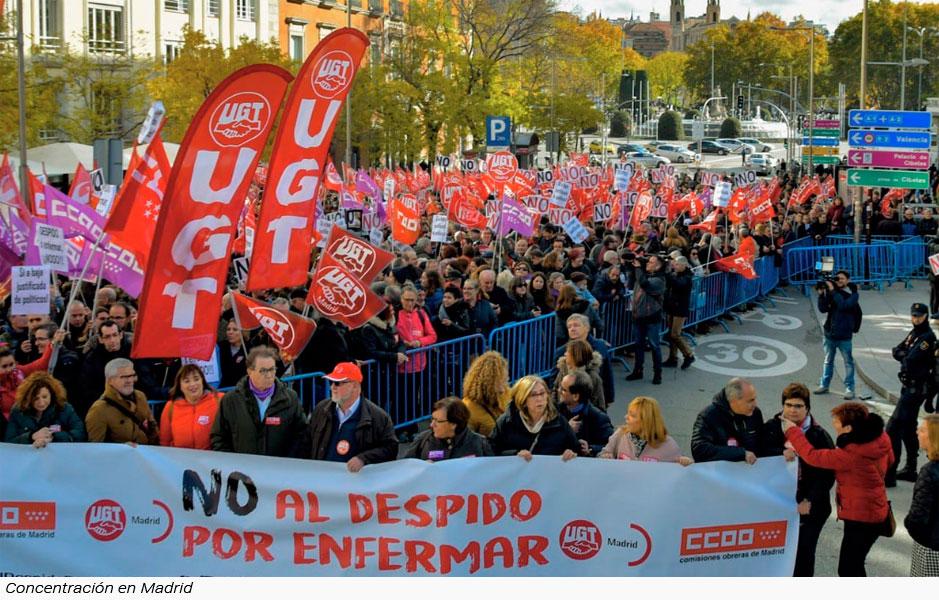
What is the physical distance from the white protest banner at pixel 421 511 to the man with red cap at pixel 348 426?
482 millimetres

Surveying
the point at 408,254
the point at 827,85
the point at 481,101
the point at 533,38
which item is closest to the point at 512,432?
the point at 408,254

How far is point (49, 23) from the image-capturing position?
135 ft

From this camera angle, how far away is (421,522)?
23.0 ft

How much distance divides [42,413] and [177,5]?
4252 centimetres

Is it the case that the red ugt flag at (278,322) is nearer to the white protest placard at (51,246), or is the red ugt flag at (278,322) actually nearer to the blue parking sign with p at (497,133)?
the white protest placard at (51,246)

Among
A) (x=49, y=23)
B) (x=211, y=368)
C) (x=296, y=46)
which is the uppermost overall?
(x=296, y=46)

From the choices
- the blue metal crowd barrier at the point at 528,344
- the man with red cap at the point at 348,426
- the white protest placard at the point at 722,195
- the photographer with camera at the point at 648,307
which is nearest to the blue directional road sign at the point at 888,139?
the white protest placard at the point at 722,195

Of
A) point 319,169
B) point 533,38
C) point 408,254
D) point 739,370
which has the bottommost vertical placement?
point 739,370

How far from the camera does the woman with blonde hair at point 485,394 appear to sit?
8453 millimetres

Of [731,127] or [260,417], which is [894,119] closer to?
[260,417]

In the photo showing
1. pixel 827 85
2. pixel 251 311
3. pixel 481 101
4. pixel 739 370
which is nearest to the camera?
pixel 251 311

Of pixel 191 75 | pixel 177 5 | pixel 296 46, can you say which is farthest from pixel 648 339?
pixel 296 46

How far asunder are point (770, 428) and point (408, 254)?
8533mm
